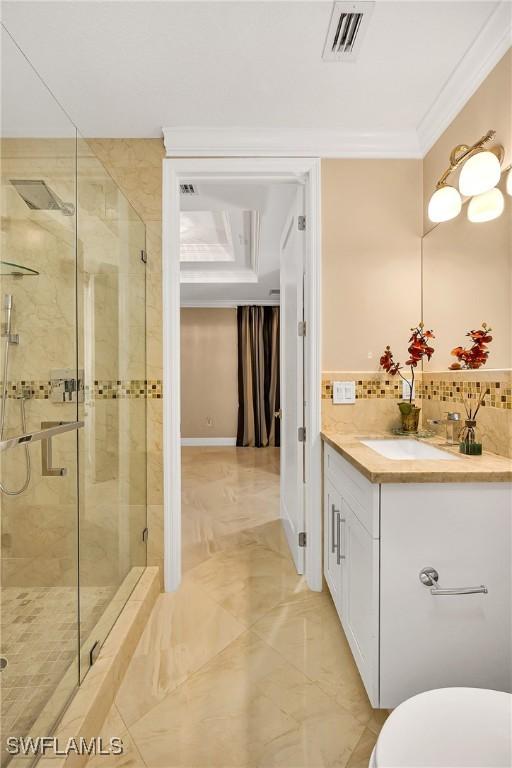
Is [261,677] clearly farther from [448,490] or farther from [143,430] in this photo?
[143,430]

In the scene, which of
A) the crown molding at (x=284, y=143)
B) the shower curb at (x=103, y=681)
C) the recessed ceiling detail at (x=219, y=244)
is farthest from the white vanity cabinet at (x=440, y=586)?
the recessed ceiling detail at (x=219, y=244)

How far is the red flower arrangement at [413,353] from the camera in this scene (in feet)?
7.21

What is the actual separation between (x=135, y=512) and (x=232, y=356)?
5.07 metres

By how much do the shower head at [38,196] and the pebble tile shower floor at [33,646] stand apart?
1.14 meters

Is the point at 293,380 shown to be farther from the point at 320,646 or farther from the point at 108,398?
the point at 320,646

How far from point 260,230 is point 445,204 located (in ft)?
6.97

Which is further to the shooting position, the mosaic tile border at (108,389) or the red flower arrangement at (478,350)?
the red flower arrangement at (478,350)

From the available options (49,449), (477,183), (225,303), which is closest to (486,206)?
(477,183)

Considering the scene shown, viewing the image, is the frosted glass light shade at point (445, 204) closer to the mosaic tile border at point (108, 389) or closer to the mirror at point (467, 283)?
the mirror at point (467, 283)

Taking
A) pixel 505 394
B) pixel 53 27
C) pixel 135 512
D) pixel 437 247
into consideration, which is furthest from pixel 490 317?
pixel 53 27

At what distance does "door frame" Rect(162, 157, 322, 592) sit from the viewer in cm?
230

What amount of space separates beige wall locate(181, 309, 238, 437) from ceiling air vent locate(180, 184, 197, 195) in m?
4.17

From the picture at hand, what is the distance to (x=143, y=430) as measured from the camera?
2.30 meters

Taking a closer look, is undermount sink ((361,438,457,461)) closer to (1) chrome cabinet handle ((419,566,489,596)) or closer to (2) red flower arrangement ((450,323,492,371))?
(2) red flower arrangement ((450,323,492,371))
